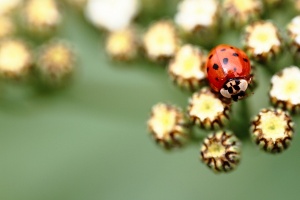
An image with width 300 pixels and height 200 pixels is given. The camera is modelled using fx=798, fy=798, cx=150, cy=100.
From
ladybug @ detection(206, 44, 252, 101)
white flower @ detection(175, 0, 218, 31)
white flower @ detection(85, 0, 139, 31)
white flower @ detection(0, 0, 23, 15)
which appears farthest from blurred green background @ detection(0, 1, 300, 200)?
ladybug @ detection(206, 44, 252, 101)

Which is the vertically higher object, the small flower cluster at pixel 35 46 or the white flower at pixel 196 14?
the small flower cluster at pixel 35 46

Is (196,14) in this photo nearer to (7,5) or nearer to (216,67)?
(216,67)

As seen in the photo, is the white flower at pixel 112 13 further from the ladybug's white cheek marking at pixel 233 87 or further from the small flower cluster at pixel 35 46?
the ladybug's white cheek marking at pixel 233 87

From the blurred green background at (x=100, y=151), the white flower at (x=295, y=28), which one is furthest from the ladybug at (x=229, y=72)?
the blurred green background at (x=100, y=151)

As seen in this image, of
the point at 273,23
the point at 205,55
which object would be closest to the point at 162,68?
the point at 205,55

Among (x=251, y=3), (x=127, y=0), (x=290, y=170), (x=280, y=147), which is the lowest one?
(x=280, y=147)

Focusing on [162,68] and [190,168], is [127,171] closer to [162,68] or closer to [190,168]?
[190,168]

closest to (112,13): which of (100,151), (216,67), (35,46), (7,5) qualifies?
(35,46)
